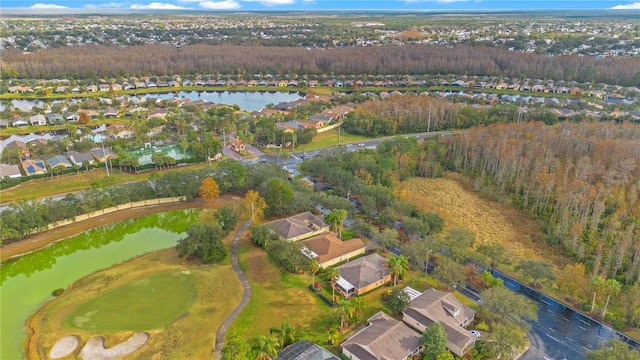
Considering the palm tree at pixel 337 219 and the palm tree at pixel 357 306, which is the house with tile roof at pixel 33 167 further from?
the palm tree at pixel 357 306

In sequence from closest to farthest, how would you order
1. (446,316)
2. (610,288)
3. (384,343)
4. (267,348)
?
(267,348)
(384,343)
(446,316)
(610,288)

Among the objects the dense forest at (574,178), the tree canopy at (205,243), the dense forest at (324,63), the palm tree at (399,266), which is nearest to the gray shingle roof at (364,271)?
the palm tree at (399,266)

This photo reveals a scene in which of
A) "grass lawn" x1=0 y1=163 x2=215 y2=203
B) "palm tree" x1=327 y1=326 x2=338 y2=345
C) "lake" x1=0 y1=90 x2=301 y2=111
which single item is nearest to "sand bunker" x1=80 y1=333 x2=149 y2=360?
"palm tree" x1=327 y1=326 x2=338 y2=345

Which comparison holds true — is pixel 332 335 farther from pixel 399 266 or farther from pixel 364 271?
pixel 399 266

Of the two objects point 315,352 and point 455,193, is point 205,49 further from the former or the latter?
point 315,352

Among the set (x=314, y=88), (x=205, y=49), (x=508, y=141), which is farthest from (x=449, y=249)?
(x=205, y=49)

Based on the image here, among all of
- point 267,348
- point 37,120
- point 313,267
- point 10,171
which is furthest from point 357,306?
point 37,120

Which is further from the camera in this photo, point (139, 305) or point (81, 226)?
point (81, 226)
